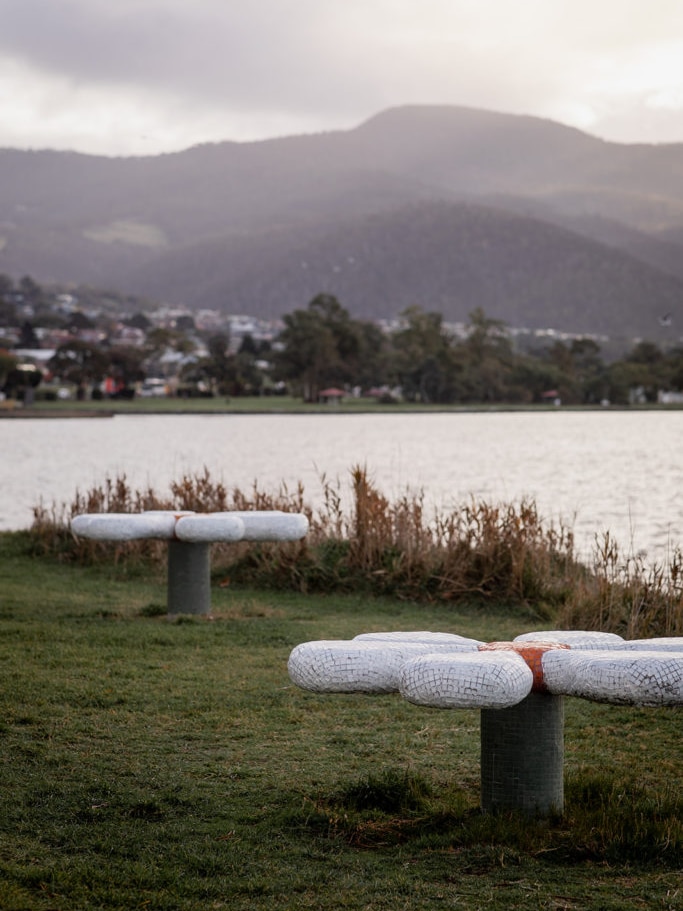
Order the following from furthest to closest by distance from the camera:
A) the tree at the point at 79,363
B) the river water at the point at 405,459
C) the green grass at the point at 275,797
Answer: the tree at the point at 79,363 < the river water at the point at 405,459 < the green grass at the point at 275,797

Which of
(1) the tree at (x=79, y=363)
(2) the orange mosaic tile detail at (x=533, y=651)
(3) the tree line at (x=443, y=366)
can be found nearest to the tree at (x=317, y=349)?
(3) the tree line at (x=443, y=366)

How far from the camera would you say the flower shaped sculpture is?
163 inches

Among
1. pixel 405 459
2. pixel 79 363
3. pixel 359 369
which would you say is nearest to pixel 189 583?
pixel 405 459

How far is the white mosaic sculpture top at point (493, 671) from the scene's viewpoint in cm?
414

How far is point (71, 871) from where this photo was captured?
398 centimetres

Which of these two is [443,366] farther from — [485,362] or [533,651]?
[533,651]

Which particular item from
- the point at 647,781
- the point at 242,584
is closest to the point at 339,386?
the point at 242,584

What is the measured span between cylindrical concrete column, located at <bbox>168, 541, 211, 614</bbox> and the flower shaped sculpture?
4.84 meters

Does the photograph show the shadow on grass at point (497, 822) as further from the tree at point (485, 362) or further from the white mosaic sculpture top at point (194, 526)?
the tree at point (485, 362)

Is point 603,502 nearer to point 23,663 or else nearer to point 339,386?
point 23,663

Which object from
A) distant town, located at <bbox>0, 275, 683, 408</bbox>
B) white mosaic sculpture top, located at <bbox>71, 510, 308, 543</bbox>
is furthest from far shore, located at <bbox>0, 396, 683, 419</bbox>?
white mosaic sculpture top, located at <bbox>71, 510, 308, 543</bbox>

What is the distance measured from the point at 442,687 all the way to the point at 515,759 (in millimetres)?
565

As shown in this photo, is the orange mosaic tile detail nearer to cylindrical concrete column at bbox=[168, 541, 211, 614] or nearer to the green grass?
the green grass

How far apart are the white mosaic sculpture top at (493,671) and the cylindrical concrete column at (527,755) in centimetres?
13
